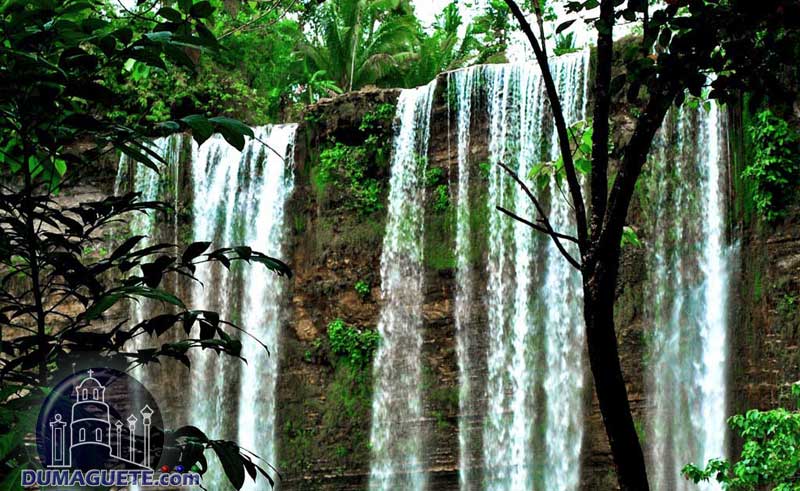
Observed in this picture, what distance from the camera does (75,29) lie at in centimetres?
203

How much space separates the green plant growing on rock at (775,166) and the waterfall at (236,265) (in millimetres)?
8456

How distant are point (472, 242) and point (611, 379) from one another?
13.9m

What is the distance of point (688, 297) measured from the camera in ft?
46.5

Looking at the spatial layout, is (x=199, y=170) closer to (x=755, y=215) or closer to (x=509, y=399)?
(x=509, y=399)

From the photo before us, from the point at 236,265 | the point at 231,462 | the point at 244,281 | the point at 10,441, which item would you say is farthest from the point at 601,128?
the point at 236,265

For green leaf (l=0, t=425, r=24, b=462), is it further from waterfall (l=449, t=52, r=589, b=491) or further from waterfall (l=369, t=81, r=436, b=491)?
waterfall (l=369, t=81, r=436, b=491)

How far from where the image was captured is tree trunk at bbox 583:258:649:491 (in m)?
2.50

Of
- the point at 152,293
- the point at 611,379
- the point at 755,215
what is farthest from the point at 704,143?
the point at 152,293

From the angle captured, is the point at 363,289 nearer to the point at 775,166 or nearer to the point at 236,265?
the point at 236,265

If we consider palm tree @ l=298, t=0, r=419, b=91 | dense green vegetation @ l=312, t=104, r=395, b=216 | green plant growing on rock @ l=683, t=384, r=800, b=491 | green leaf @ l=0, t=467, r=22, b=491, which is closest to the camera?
green leaf @ l=0, t=467, r=22, b=491

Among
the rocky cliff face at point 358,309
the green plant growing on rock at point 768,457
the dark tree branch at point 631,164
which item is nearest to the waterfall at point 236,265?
the rocky cliff face at point 358,309

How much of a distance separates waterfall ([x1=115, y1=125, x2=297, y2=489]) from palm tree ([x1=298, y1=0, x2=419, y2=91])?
20.8 ft

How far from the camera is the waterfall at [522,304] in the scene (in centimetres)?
1503

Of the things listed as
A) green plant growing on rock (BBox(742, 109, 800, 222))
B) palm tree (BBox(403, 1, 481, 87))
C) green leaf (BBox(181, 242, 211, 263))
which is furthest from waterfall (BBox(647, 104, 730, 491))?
green leaf (BBox(181, 242, 211, 263))
